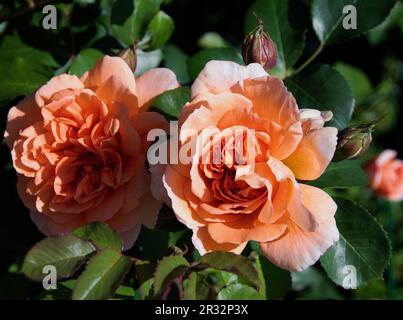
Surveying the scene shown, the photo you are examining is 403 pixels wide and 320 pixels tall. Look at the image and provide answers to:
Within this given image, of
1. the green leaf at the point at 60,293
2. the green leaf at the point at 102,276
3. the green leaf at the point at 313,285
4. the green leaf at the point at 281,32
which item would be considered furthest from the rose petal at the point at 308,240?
the green leaf at the point at 313,285

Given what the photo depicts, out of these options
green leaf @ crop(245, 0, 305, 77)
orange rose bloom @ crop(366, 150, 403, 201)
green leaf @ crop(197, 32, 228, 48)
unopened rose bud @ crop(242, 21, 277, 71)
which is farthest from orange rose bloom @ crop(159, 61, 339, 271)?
orange rose bloom @ crop(366, 150, 403, 201)

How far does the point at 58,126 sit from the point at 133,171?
148mm

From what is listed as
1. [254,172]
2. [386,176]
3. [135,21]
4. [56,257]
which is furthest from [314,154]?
[386,176]

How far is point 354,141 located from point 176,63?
25.6 inches

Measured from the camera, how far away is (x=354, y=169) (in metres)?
1.29

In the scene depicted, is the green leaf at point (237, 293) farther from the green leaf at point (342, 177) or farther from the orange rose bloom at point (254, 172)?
the green leaf at point (342, 177)

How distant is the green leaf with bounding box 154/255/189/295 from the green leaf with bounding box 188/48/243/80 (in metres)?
0.48

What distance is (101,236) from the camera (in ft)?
3.39

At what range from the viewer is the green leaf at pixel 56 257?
998 millimetres

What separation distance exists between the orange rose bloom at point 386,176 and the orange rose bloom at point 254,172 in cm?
118

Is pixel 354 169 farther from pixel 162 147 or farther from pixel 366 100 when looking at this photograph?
pixel 366 100

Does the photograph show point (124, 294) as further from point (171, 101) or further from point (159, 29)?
point (159, 29)

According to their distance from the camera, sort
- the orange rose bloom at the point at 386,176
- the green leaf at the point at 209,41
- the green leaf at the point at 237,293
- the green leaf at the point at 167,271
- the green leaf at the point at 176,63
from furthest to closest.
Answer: the orange rose bloom at the point at 386,176, the green leaf at the point at 209,41, the green leaf at the point at 176,63, the green leaf at the point at 237,293, the green leaf at the point at 167,271
